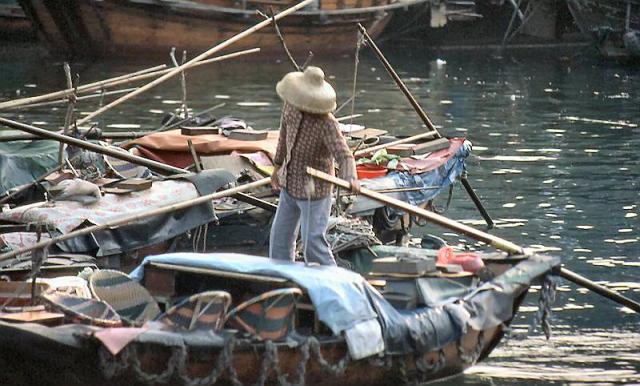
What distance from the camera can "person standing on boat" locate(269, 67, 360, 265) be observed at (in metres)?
8.62

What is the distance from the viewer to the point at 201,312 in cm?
773

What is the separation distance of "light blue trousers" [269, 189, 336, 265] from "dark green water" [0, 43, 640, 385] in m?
1.29

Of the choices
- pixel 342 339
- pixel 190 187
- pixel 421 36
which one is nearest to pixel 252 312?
pixel 342 339

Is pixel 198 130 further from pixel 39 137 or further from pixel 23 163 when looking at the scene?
pixel 39 137

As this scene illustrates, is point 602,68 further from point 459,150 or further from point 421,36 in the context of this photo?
point 459,150

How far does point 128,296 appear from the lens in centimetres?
848

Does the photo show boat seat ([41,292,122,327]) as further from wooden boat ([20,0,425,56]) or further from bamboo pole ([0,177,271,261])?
wooden boat ([20,0,425,56])

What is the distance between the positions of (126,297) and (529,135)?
12.0 m

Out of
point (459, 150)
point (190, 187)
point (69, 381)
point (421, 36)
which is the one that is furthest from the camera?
point (421, 36)

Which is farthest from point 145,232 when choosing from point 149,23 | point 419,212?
point 149,23

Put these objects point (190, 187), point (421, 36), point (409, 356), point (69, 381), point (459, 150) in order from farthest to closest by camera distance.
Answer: point (421, 36) < point (459, 150) < point (190, 187) < point (409, 356) < point (69, 381)

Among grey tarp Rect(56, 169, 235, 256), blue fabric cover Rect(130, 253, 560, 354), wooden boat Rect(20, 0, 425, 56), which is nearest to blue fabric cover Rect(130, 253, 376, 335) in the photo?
blue fabric cover Rect(130, 253, 560, 354)

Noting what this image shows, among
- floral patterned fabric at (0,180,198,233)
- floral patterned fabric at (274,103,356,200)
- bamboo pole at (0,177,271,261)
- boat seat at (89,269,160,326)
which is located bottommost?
boat seat at (89,269,160,326)

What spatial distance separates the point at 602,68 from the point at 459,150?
1693cm
